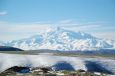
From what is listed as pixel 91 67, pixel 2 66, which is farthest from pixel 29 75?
pixel 91 67

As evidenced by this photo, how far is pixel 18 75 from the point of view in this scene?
8669 cm

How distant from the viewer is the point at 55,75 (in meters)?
87.6

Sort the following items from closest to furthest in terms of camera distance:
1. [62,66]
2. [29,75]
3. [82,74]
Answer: [29,75] < [82,74] < [62,66]

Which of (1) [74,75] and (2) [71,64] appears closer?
(1) [74,75]

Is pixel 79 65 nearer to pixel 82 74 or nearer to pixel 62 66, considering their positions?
pixel 62 66

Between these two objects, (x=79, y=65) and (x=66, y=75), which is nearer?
(x=66, y=75)

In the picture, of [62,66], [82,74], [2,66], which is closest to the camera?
[82,74]

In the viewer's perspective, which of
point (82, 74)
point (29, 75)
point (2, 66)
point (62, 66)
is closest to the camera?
point (29, 75)

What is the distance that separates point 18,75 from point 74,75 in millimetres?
15109

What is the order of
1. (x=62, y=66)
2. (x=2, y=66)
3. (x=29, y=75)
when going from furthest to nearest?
(x=62, y=66) < (x=2, y=66) < (x=29, y=75)

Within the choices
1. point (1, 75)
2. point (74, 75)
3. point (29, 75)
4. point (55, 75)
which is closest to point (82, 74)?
point (74, 75)

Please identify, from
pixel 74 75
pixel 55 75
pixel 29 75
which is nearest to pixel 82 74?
pixel 74 75

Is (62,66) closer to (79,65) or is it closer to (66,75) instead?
(79,65)

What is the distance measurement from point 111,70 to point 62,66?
60.2ft
